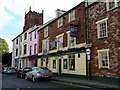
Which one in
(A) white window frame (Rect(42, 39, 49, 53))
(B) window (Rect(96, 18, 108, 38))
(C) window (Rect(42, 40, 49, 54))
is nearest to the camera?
(B) window (Rect(96, 18, 108, 38))

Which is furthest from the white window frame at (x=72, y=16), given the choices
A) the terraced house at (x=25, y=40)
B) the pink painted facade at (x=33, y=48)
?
the terraced house at (x=25, y=40)

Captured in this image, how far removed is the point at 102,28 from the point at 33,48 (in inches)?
771

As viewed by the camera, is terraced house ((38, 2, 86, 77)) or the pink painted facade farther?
the pink painted facade

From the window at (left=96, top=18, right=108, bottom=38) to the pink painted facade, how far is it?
56.8 feet

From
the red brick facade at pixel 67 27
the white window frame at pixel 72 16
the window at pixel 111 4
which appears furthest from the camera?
the white window frame at pixel 72 16

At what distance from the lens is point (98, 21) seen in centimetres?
1593

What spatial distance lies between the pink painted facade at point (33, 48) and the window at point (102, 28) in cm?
1731

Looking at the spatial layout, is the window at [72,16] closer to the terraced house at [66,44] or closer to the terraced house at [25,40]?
the terraced house at [66,44]

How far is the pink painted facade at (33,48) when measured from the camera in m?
31.2

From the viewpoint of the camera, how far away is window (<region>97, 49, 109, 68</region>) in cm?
1467

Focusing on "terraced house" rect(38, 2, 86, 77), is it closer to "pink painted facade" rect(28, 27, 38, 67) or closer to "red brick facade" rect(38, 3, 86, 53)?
"red brick facade" rect(38, 3, 86, 53)

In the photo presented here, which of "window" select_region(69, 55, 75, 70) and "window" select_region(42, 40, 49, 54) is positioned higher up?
"window" select_region(42, 40, 49, 54)

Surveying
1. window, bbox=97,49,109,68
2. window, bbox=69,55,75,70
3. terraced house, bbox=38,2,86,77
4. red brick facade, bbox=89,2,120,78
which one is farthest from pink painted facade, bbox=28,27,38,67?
window, bbox=97,49,109,68

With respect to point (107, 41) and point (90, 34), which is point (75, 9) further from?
point (107, 41)
